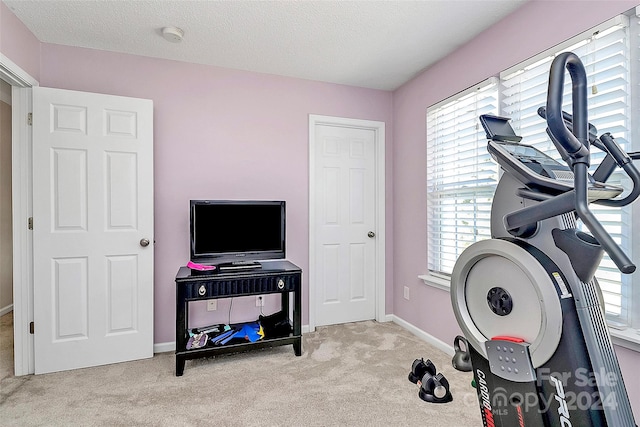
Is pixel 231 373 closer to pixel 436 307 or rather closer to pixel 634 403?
pixel 436 307

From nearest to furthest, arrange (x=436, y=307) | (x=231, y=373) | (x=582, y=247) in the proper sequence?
1. (x=582, y=247)
2. (x=231, y=373)
3. (x=436, y=307)

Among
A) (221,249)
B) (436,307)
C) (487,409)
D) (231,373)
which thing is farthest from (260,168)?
(487,409)

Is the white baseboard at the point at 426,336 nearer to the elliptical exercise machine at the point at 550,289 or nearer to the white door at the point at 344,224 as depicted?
the white door at the point at 344,224

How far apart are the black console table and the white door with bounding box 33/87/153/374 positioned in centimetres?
45

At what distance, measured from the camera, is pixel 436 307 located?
290 centimetres

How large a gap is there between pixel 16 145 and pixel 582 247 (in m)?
3.30

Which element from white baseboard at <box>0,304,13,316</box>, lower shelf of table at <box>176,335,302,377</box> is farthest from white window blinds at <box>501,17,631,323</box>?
white baseboard at <box>0,304,13,316</box>

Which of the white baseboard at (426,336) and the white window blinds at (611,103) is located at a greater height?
the white window blinds at (611,103)

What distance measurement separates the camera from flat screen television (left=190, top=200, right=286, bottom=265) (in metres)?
2.66

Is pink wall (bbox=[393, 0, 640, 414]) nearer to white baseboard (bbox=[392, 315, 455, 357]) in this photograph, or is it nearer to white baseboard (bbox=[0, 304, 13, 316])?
white baseboard (bbox=[392, 315, 455, 357])

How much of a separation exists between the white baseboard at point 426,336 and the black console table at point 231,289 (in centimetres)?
116

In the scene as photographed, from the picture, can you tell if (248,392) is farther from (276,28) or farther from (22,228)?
(276,28)

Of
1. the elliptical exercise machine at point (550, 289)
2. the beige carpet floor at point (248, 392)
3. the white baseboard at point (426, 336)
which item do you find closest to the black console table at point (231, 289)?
Result: the beige carpet floor at point (248, 392)

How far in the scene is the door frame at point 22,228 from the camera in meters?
2.38
